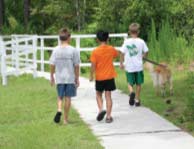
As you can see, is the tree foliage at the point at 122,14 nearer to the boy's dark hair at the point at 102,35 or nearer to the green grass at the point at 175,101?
the green grass at the point at 175,101

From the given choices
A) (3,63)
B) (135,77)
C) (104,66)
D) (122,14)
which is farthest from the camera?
(122,14)

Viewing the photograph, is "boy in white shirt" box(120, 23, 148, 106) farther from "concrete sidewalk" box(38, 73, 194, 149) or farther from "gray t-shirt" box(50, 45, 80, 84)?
"gray t-shirt" box(50, 45, 80, 84)

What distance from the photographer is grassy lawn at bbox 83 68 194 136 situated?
9719 mm

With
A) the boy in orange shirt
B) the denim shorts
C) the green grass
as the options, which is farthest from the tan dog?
the denim shorts

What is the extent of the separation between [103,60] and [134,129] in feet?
4.55

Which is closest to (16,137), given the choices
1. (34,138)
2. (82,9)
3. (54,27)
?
(34,138)

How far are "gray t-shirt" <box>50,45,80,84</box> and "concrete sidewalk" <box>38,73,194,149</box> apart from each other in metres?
0.85

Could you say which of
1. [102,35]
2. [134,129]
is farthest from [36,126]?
[102,35]

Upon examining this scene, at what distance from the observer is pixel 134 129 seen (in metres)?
9.20

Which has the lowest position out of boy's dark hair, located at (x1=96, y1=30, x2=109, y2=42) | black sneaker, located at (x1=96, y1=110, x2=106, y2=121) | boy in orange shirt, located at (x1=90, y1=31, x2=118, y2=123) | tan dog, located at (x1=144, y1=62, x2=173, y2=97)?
black sneaker, located at (x1=96, y1=110, x2=106, y2=121)

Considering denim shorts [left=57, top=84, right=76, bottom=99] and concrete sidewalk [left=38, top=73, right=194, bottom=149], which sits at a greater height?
denim shorts [left=57, top=84, right=76, bottom=99]

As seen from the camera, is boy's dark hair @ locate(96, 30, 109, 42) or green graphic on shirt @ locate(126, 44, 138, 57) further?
green graphic on shirt @ locate(126, 44, 138, 57)

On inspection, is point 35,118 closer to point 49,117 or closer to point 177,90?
point 49,117

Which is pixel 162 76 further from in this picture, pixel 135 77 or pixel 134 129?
pixel 134 129
